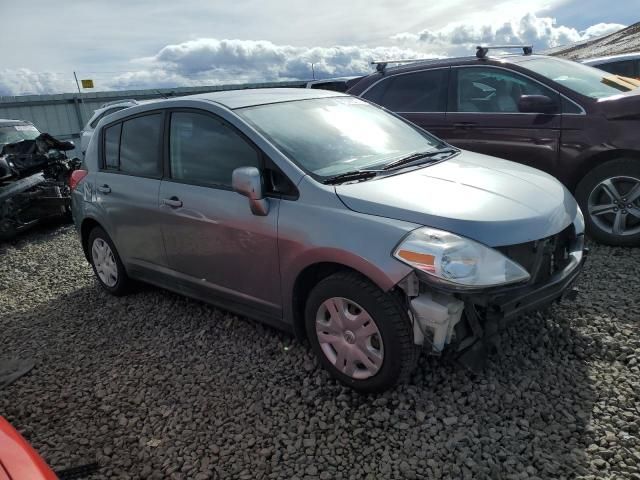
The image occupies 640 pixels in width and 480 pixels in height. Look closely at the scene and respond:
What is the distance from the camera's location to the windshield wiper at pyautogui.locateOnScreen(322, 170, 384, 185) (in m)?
2.92

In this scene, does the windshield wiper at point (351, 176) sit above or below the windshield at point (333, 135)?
→ below

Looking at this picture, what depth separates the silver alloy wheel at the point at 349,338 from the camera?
269 centimetres

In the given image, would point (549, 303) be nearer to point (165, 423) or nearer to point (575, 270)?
point (575, 270)

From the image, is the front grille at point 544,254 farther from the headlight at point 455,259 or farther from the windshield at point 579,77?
the windshield at point 579,77

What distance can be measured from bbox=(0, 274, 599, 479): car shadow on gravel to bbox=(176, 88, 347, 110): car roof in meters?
1.63

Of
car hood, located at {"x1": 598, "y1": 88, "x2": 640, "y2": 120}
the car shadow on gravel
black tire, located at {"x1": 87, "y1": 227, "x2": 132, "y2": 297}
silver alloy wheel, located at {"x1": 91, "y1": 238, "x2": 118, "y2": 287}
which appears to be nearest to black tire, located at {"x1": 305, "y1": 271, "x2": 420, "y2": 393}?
the car shadow on gravel

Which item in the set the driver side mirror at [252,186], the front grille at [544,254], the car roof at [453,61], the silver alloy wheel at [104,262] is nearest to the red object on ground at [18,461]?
the driver side mirror at [252,186]

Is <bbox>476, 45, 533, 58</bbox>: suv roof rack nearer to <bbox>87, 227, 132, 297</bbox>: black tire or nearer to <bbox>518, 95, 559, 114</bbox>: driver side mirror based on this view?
<bbox>518, 95, 559, 114</bbox>: driver side mirror

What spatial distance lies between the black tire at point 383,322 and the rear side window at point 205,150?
0.96 metres

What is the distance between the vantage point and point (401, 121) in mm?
4023

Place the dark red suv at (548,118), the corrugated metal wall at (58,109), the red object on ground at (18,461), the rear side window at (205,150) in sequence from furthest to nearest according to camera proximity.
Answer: the corrugated metal wall at (58,109) → the dark red suv at (548,118) → the rear side window at (205,150) → the red object on ground at (18,461)

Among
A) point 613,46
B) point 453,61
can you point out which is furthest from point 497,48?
point 613,46

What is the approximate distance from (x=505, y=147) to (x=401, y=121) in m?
1.55

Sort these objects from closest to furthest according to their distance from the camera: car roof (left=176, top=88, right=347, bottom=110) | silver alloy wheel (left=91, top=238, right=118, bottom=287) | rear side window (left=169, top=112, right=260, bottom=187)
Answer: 1. rear side window (left=169, top=112, right=260, bottom=187)
2. car roof (left=176, top=88, right=347, bottom=110)
3. silver alloy wheel (left=91, top=238, right=118, bottom=287)
